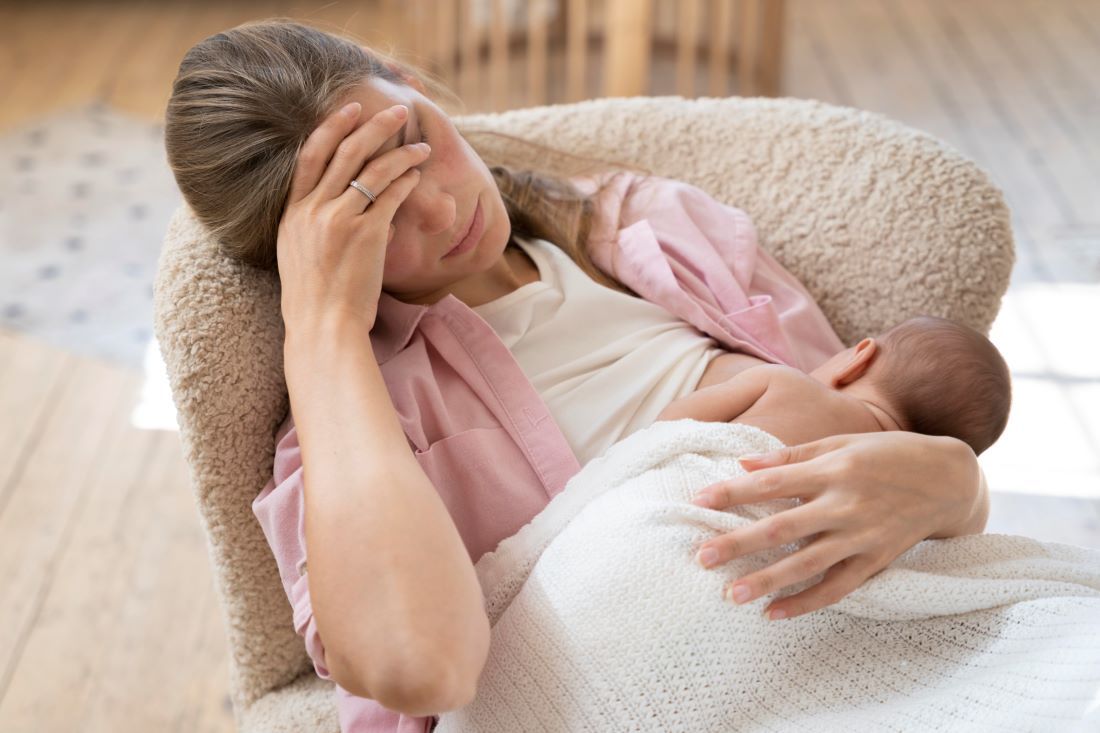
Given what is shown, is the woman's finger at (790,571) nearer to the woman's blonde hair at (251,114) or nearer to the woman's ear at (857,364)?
the woman's ear at (857,364)

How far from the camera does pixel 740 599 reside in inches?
36.5

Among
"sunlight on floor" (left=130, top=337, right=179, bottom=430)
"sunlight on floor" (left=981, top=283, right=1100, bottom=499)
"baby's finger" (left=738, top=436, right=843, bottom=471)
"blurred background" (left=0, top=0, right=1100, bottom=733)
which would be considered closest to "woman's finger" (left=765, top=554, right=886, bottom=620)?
"baby's finger" (left=738, top=436, right=843, bottom=471)

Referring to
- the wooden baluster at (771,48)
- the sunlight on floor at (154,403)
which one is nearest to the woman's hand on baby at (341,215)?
the sunlight on floor at (154,403)

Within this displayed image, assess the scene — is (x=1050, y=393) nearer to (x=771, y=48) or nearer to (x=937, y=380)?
(x=937, y=380)

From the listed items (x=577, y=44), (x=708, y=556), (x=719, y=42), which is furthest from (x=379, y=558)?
(x=719, y=42)

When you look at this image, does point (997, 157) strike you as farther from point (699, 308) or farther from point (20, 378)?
point (20, 378)

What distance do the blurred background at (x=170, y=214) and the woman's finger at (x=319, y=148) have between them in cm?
30

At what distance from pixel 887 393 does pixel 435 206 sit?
531 millimetres

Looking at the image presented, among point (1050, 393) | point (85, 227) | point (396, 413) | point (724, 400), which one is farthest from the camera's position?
point (85, 227)

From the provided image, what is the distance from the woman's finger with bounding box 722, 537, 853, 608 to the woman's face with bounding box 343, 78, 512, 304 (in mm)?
451

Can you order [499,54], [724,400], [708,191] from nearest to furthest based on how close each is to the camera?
[724,400], [708,191], [499,54]

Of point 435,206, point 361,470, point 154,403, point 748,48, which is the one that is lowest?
point 154,403

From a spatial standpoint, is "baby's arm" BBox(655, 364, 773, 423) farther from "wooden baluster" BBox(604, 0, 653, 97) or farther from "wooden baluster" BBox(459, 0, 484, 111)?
"wooden baluster" BBox(459, 0, 484, 111)

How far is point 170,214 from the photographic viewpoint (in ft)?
8.78
